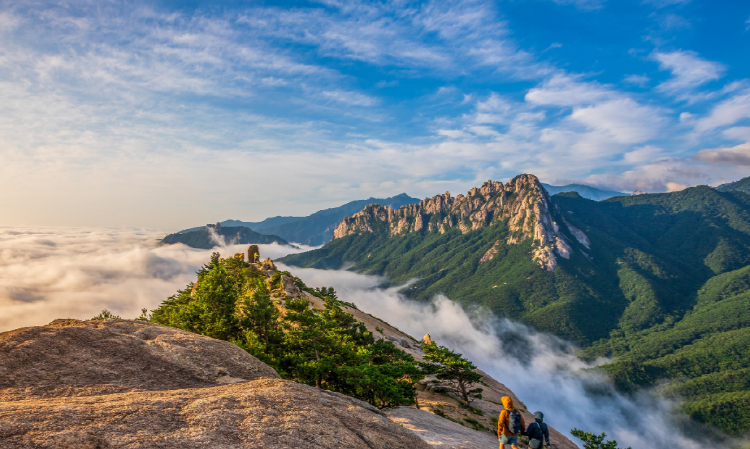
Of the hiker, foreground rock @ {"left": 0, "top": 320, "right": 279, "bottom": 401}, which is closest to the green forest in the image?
the hiker

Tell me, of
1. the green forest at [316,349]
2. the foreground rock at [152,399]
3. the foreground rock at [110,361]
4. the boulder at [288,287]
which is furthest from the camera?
the boulder at [288,287]

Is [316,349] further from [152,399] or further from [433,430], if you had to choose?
[152,399]

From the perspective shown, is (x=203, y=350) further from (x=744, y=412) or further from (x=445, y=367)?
(x=744, y=412)

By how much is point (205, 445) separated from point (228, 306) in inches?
1481

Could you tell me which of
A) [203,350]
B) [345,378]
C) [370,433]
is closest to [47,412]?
[203,350]

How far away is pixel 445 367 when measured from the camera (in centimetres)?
4347

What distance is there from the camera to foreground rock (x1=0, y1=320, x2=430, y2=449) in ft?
31.6

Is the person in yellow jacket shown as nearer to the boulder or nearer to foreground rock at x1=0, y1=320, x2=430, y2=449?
foreground rock at x1=0, y1=320, x2=430, y2=449

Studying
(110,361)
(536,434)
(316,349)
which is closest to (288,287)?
(316,349)

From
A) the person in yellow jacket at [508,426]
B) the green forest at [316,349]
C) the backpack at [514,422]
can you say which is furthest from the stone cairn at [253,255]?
the backpack at [514,422]

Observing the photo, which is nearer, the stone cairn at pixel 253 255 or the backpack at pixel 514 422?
the backpack at pixel 514 422

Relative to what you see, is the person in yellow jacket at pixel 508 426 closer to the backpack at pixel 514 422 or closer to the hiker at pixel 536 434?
the backpack at pixel 514 422

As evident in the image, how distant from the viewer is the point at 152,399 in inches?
467

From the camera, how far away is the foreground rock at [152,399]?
9.63 meters
